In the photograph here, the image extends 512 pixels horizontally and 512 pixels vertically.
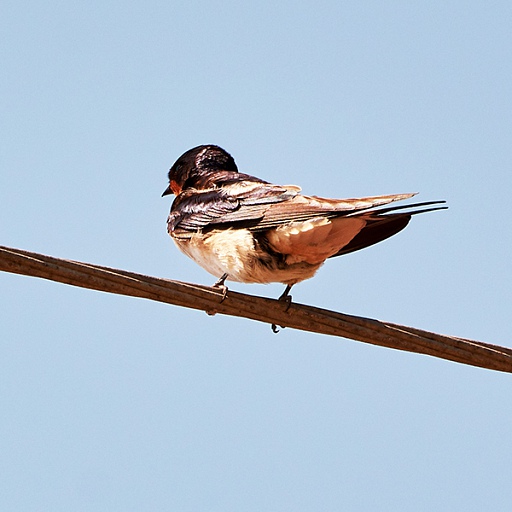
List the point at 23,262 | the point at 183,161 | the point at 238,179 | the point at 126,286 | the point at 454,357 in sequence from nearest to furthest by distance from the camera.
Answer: the point at 23,262 → the point at 126,286 → the point at 454,357 → the point at 238,179 → the point at 183,161

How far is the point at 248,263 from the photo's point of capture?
6074 millimetres

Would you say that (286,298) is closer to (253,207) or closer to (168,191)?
(253,207)

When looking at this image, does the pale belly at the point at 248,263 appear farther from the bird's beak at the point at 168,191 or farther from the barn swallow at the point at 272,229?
the bird's beak at the point at 168,191

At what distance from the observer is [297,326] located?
509cm

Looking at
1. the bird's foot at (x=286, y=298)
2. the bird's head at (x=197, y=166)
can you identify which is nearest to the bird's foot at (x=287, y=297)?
the bird's foot at (x=286, y=298)

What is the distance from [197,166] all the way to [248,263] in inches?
71.6

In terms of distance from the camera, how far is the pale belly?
6051 mm

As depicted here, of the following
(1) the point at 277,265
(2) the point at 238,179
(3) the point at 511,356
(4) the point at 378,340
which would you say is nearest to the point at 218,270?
(1) the point at 277,265

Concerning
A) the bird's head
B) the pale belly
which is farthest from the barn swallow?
the bird's head

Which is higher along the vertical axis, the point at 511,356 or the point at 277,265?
the point at 277,265

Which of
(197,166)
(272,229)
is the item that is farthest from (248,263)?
(197,166)

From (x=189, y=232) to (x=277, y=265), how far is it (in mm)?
851

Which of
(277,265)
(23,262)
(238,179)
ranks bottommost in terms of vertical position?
(23,262)

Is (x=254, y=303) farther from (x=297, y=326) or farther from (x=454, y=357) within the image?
(x=454, y=357)
